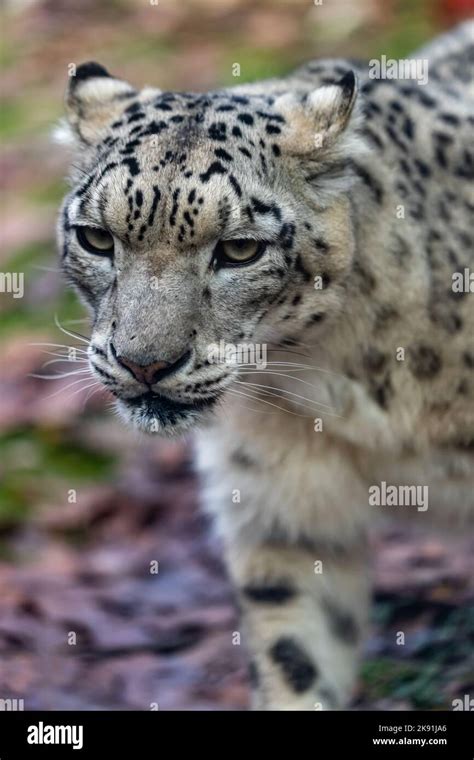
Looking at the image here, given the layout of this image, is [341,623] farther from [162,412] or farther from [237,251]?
[237,251]

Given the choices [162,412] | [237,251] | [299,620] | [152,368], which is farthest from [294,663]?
[237,251]

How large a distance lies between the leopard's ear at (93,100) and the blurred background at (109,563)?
782 millimetres

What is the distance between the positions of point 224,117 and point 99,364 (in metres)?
1.07

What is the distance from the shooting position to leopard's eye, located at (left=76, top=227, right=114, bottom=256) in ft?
18.5

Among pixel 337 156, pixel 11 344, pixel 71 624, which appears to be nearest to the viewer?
pixel 337 156

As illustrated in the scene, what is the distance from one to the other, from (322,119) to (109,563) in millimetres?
4089

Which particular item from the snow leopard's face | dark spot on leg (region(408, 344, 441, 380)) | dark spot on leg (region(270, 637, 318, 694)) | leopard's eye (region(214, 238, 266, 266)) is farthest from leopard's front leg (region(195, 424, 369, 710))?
leopard's eye (region(214, 238, 266, 266))

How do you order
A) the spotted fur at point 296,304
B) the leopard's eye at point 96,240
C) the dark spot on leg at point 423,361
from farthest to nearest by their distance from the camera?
the dark spot on leg at point 423,361 < the leopard's eye at point 96,240 < the spotted fur at point 296,304

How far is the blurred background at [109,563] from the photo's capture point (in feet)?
24.9

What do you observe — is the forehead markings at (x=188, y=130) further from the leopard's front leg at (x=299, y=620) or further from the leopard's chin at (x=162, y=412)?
the leopard's front leg at (x=299, y=620)

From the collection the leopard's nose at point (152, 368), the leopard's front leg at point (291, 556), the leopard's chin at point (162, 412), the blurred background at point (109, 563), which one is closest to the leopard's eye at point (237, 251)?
the leopard's nose at point (152, 368)

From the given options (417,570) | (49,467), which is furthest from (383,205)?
(49,467)

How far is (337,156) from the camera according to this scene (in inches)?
230
